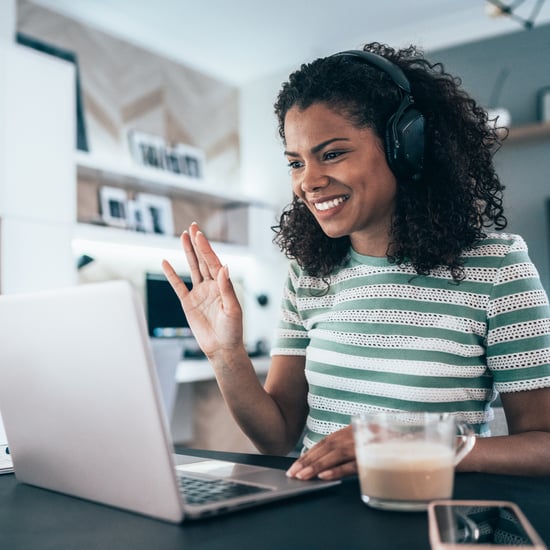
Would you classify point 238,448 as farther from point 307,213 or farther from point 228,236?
point 307,213

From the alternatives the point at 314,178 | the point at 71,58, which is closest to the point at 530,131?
the point at 71,58

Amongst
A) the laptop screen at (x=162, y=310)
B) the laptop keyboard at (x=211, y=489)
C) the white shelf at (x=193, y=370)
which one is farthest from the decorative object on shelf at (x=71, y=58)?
the laptop keyboard at (x=211, y=489)

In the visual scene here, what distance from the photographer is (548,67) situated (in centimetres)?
389

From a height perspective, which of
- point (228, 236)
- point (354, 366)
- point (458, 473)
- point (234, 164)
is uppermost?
point (234, 164)

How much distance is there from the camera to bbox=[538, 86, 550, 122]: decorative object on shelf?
3832 millimetres

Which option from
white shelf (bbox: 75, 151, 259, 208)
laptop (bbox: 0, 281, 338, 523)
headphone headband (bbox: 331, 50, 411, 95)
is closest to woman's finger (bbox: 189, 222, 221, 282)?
laptop (bbox: 0, 281, 338, 523)

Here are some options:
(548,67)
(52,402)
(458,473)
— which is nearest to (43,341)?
(52,402)

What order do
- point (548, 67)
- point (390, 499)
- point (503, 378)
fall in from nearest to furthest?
1. point (390, 499)
2. point (503, 378)
3. point (548, 67)

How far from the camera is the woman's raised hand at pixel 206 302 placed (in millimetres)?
1096

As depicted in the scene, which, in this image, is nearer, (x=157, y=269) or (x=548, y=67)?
(x=548, y=67)

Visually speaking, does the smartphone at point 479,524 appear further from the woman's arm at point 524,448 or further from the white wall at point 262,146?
the white wall at point 262,146

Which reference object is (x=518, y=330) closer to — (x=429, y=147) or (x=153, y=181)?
(x=429, y=147)

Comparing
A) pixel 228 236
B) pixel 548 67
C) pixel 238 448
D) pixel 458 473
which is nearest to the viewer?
pixel 458 473

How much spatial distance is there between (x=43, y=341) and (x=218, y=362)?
0.43 meters
